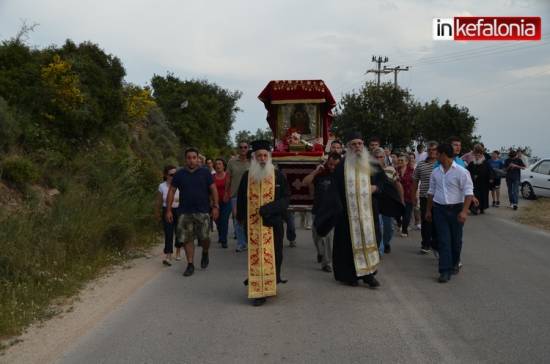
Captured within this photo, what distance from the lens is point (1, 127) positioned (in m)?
11.3

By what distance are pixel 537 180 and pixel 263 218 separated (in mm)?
15729

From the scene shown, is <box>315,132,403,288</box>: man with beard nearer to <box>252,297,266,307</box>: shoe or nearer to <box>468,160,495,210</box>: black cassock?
<box>252,297,266,307</box>: shoe

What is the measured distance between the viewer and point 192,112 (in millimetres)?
32438

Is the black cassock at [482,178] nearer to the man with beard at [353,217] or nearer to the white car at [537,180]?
the white car at [537,180]

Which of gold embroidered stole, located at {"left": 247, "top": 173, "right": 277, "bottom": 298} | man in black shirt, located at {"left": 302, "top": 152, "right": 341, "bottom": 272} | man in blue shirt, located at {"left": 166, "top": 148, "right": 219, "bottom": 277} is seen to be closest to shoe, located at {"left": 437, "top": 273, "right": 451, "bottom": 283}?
man in black shirt, located at {"left": 302, "top": 152, "right": 341, "bottom": 272}

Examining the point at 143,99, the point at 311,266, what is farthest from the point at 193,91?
the point at 311,266

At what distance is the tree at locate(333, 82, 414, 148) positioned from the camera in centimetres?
4072

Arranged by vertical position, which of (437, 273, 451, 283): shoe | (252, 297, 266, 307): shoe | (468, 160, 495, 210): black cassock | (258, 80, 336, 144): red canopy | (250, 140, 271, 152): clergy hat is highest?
(258, 80, 336, 144): red canopy

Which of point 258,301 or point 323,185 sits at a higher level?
point 323,185

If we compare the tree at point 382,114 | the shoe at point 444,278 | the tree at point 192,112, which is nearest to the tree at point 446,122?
the tree at point 382,114

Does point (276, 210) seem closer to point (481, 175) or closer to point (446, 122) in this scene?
point (481, 175)

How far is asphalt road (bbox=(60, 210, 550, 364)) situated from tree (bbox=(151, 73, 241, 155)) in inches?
847

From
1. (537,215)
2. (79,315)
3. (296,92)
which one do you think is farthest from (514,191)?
(79,315)

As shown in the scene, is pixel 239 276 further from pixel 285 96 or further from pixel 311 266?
pixel 285 96
